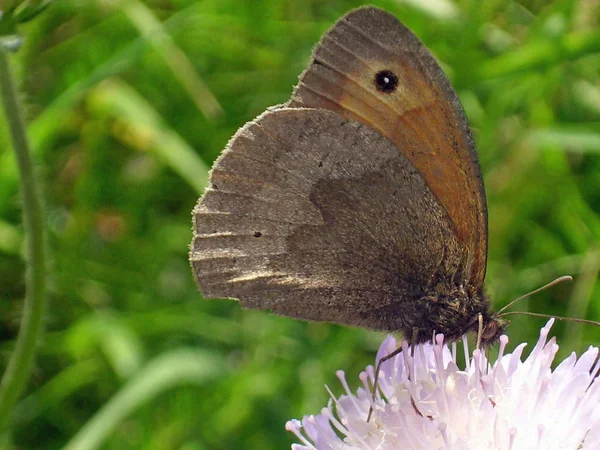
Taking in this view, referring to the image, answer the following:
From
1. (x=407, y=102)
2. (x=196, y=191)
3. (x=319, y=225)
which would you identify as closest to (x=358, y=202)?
(x=319, y=225)

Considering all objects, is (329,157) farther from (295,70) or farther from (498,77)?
(295,70)

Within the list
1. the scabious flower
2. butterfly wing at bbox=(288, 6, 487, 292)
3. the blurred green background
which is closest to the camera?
the scabious flower

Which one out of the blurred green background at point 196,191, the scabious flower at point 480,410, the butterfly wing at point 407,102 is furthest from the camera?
the blurred green background at point 196,191

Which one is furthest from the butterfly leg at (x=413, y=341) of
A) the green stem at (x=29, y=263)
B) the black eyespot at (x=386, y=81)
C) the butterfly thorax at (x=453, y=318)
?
the green stem at (x=29, y=263)

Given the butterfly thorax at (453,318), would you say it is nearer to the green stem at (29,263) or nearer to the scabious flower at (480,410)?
the scabious flower at (480,410)

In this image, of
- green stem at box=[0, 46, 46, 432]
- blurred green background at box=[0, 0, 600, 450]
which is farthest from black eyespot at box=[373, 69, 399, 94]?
blurred green background at box=[0, 0, 600, 450]

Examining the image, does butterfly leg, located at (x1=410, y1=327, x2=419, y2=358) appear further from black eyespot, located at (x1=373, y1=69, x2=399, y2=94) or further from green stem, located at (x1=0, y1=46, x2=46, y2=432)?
green stem, located at (x1=0, y1=46, x2=46, y2=432)

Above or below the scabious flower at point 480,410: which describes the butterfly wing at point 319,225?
above
